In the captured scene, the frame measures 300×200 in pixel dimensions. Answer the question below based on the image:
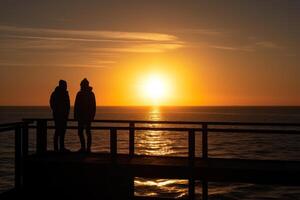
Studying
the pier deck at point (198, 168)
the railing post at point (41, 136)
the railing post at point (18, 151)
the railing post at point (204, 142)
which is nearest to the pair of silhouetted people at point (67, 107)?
the railing post at point (41, 136)

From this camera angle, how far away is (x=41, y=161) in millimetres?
10727

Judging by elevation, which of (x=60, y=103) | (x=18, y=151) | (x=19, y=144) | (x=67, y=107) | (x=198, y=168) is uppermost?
(x=60, y=103)

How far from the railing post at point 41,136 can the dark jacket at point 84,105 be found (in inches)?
45.3

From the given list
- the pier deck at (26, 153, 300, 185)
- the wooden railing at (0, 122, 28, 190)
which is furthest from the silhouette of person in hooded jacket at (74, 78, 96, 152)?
the wooden railing at (0, 122, 28, 190)

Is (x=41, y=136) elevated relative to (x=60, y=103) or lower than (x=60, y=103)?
lower

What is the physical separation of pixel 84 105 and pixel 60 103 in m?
0.68

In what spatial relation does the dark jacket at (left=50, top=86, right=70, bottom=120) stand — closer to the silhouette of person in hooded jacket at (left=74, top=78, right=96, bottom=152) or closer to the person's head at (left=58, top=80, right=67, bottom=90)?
the person's head at (left=58, top=80, right=67, bottom=90)

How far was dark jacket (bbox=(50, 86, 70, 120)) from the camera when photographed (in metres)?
12.7

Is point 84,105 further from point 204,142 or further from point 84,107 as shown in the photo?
point 204,142

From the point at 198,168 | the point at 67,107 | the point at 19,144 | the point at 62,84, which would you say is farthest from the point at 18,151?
the point at 198,168

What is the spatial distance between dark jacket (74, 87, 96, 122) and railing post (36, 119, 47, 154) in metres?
1.15

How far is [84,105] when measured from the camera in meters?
12.8

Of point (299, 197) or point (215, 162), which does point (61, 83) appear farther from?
point (299, 197)

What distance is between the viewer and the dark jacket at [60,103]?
1268 centimetres
